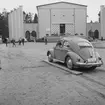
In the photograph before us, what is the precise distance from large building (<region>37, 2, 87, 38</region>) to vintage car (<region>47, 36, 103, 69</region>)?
2119 inches

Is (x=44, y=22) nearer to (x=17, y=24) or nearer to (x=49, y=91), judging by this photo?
(x=17, y=24)

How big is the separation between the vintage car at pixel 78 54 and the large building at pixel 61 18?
2119 inches

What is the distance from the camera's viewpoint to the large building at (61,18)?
64.6 meters

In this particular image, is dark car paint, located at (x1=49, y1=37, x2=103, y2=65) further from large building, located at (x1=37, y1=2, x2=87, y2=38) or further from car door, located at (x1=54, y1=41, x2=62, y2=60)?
large building, located at (x1=37, y1=2, x2=87, y2=38)

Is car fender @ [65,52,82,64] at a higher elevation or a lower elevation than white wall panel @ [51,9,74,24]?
lower

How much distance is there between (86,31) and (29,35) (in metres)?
21.1

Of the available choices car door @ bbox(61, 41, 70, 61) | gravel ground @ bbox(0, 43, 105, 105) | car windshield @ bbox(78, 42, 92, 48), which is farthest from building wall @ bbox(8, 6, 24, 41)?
gravel ground @ bbox(0, 43, 105, 105)

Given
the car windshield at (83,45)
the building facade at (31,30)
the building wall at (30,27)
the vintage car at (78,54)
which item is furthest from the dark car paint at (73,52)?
the building wall at (30,27)

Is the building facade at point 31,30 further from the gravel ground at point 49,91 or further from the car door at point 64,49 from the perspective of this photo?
the gravel ground at point 49,91

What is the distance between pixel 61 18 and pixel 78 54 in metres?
56.5

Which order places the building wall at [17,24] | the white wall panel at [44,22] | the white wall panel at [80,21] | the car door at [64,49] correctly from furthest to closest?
1. the white wall panel at [80,21]
2. the white wall panel at [44,22]
3. the building wall at [17,24]
4. the car door at [64,49]

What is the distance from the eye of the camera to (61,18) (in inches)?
2562

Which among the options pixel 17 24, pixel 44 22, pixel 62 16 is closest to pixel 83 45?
pixel 17 24

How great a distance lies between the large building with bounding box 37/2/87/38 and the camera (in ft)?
212
